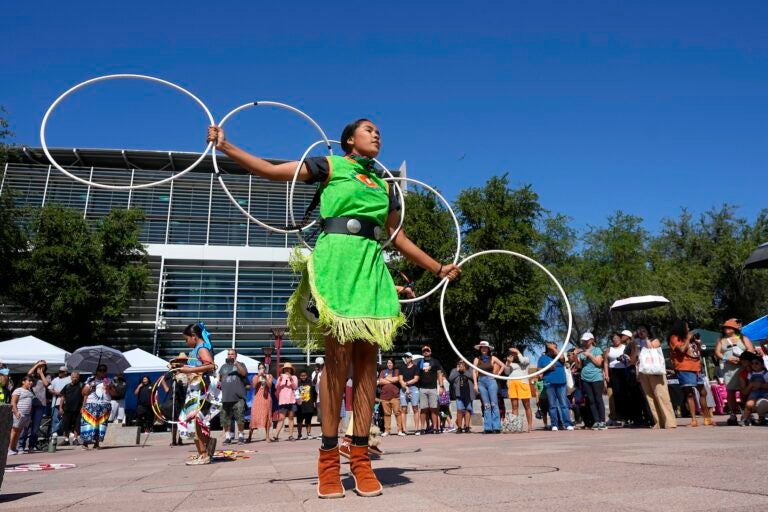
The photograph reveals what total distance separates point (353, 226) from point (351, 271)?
342 millimetres

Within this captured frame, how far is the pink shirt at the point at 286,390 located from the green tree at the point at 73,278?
2177cm

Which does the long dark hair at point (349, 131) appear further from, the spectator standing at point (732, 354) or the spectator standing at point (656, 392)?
the spectator standing at point (732, 354)

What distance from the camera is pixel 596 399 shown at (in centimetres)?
1270

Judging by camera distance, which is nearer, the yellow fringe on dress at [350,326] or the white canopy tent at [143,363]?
the yellow fringe on dress at [350,326]

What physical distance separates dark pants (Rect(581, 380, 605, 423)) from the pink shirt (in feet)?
25.8

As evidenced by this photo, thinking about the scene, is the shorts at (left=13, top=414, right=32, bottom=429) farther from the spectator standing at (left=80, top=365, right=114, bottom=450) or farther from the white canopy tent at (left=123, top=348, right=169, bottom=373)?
the white canopy tent at (left=123, top=348, right=169, bottom=373)

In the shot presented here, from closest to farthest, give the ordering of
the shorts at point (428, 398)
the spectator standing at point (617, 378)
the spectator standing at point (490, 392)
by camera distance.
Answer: the spectator standing at point (490, 392) < the spectator standing at point (617, 378) < the shorts at point (428, 398)

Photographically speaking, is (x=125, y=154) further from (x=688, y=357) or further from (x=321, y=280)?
(x=321, y=280)


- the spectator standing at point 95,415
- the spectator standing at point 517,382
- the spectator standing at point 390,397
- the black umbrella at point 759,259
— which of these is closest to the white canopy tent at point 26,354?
the spectator standing at point 95,415

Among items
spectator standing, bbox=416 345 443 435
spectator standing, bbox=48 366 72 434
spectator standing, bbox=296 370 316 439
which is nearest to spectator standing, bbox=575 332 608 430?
spectator standing, bbox=416 345 443 435

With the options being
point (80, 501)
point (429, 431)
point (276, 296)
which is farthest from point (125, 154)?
point (80, 501)

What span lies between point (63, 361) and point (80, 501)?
61.1ft

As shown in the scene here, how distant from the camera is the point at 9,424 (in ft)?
15.8

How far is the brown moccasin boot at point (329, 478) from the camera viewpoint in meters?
3.64
